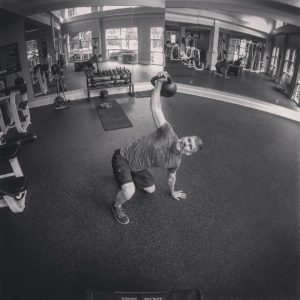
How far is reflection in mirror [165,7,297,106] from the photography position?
5.09 meters

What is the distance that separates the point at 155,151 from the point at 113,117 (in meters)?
3.19

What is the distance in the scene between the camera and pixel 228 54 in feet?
19.1

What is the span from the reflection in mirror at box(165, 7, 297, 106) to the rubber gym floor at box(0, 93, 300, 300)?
2149mm

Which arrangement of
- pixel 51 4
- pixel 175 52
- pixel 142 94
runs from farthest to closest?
pixel 142 94 → pixel 175 52 → pixel 51 4

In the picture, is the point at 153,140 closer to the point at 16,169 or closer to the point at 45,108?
the point at 16,169

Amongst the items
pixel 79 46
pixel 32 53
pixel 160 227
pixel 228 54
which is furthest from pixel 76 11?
pixel 160 227

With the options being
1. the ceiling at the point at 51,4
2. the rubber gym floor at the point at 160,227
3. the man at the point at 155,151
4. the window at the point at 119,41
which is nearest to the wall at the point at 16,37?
the ceiling at the point at 51,4

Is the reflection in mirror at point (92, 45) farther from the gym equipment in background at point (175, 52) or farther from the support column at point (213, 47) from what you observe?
the support column at point (213, 47)

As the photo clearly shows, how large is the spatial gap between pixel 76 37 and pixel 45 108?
6.19 feet

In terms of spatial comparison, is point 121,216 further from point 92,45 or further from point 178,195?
point 92,45

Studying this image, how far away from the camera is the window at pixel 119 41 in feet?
20.3

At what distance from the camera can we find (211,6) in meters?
5.26

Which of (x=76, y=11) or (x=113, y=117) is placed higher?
(x=76, y=11)

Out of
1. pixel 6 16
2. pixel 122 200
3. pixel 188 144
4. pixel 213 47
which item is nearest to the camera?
pixel 188 144
